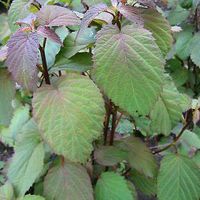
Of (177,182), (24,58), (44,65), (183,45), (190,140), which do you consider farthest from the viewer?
(183,45)

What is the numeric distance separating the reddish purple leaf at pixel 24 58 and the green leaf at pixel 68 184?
0.29 m

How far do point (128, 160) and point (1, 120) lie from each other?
0.40m

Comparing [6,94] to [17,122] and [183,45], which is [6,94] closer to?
[17,122]

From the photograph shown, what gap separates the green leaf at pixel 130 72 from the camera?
0.91 metres

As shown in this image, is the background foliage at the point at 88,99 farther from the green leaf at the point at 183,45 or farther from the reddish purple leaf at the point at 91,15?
the green leaf at the point at 183,45

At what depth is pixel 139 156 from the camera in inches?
50.0

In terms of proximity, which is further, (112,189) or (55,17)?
(112,189)

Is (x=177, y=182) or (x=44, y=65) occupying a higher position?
(x=44, y=65)

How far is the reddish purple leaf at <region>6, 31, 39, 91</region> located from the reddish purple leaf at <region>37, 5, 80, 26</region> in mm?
78

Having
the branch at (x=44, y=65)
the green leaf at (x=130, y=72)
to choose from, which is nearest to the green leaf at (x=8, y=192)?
the branch at (x=44, y=65)

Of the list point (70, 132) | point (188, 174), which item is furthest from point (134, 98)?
point (188, 174)

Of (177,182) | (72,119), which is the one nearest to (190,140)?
(177,182)

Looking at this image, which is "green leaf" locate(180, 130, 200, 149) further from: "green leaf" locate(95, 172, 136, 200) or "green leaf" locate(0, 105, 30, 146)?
"green leaf" locate(0, 105, 30, 146)

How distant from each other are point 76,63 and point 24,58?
0.20 m
